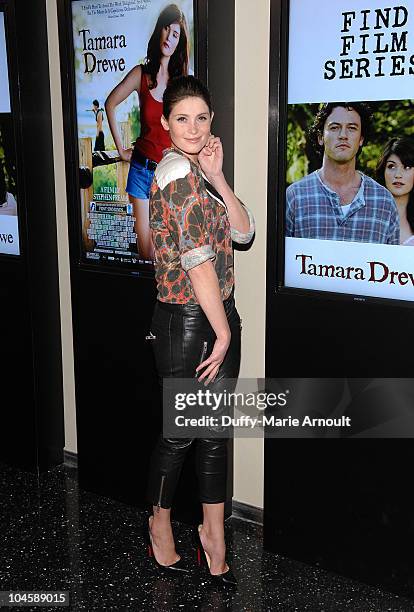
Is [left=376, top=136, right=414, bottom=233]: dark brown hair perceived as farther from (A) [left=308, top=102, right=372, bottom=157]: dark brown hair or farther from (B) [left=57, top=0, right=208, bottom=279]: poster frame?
(B) [left=57, top=0, right=208, bottom=279]: poster frame

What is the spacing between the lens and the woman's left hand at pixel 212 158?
2455 mm

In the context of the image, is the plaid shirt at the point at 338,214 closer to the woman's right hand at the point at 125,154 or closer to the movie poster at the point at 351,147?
the movie poster at the point at 351,147

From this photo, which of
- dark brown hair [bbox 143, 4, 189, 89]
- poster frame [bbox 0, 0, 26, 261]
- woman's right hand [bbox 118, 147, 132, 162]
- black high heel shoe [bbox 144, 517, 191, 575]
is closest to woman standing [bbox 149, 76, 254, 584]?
black high heel shoe [bbox 144, 517, 191, 575]

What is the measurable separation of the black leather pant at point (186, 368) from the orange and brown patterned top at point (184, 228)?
59 millimetres

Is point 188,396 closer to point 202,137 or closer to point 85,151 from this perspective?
point 202,137

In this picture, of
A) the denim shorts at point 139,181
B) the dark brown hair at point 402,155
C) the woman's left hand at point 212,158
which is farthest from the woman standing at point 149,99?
the dark brown hair at point 402,155

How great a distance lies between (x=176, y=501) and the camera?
298 cm

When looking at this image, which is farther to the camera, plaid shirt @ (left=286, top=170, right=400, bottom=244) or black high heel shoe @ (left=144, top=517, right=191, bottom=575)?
black high heel shoe @ (left=144, top=517, right=191, bottom=575)

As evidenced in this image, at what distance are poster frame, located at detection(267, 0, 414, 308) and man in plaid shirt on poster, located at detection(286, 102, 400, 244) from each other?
7 cm

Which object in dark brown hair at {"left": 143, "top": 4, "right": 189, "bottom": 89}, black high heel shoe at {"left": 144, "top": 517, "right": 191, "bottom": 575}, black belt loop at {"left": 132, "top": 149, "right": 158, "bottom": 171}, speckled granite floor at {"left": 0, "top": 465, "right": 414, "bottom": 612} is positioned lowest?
speckled granite floor at {"left": 0, "top": 465, "right": 414, "bottom": 612}

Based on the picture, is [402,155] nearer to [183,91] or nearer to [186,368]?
[183,91]

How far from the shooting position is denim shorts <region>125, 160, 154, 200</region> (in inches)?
110

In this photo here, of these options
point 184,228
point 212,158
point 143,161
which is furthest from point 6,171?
point 184,228

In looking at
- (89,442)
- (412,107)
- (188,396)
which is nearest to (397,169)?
(412,107)
